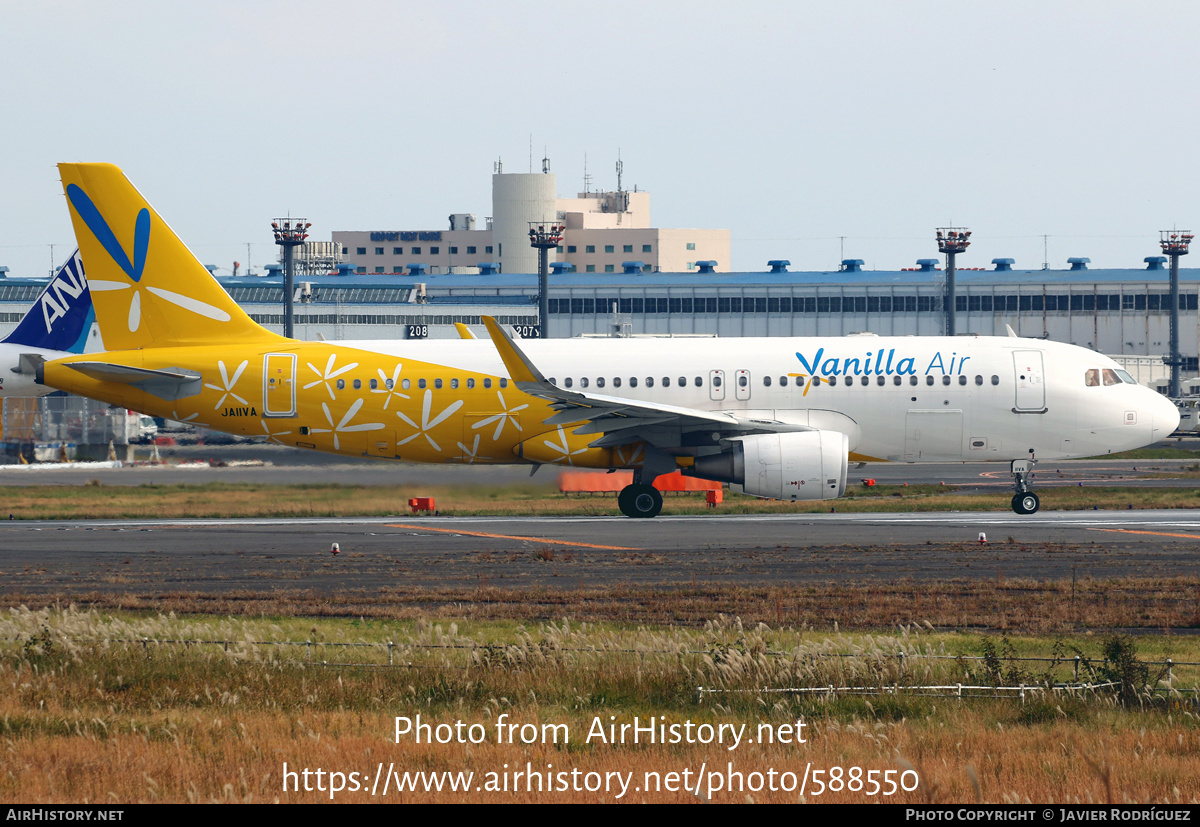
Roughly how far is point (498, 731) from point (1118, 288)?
103704mm

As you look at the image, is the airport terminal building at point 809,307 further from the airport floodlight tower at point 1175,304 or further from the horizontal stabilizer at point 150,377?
the horizontal stabilizer at point 150,377

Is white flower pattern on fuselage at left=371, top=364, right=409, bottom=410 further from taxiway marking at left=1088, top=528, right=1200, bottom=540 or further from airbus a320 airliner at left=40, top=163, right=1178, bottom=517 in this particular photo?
taxiway marking at left=1088, top=528, right=1200, bottom=540

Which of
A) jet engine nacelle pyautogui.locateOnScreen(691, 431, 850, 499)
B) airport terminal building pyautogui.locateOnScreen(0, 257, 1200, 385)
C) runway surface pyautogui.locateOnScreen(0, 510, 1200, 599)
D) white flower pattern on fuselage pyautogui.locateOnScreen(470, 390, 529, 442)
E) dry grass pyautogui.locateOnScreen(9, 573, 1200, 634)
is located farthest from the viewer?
airport terminal building pyautogui.locateOnScreen(0, 257, 1200, 385)

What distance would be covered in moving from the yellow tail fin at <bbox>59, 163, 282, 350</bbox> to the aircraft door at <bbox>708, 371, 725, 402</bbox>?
490 inches

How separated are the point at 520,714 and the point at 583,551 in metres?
14.3

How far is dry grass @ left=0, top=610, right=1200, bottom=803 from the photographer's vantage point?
10.1 m

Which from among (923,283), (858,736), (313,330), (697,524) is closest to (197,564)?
(697,524)

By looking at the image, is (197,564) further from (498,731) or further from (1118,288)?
(1118,288)

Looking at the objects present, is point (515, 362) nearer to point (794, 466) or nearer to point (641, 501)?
point (641, 501)

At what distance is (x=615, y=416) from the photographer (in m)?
32.6

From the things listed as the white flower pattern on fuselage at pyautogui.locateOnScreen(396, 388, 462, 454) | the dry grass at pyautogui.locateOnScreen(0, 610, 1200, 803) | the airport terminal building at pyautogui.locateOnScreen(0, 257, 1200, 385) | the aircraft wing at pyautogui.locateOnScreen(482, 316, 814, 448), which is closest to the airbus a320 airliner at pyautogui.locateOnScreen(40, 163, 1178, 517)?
the white flower pattern on fuselage at pyautogui.locateOnScreen(396, 388, 462, 454)

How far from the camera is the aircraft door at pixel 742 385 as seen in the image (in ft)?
111

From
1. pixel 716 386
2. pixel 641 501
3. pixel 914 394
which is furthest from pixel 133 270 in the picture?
pixel 914 394
